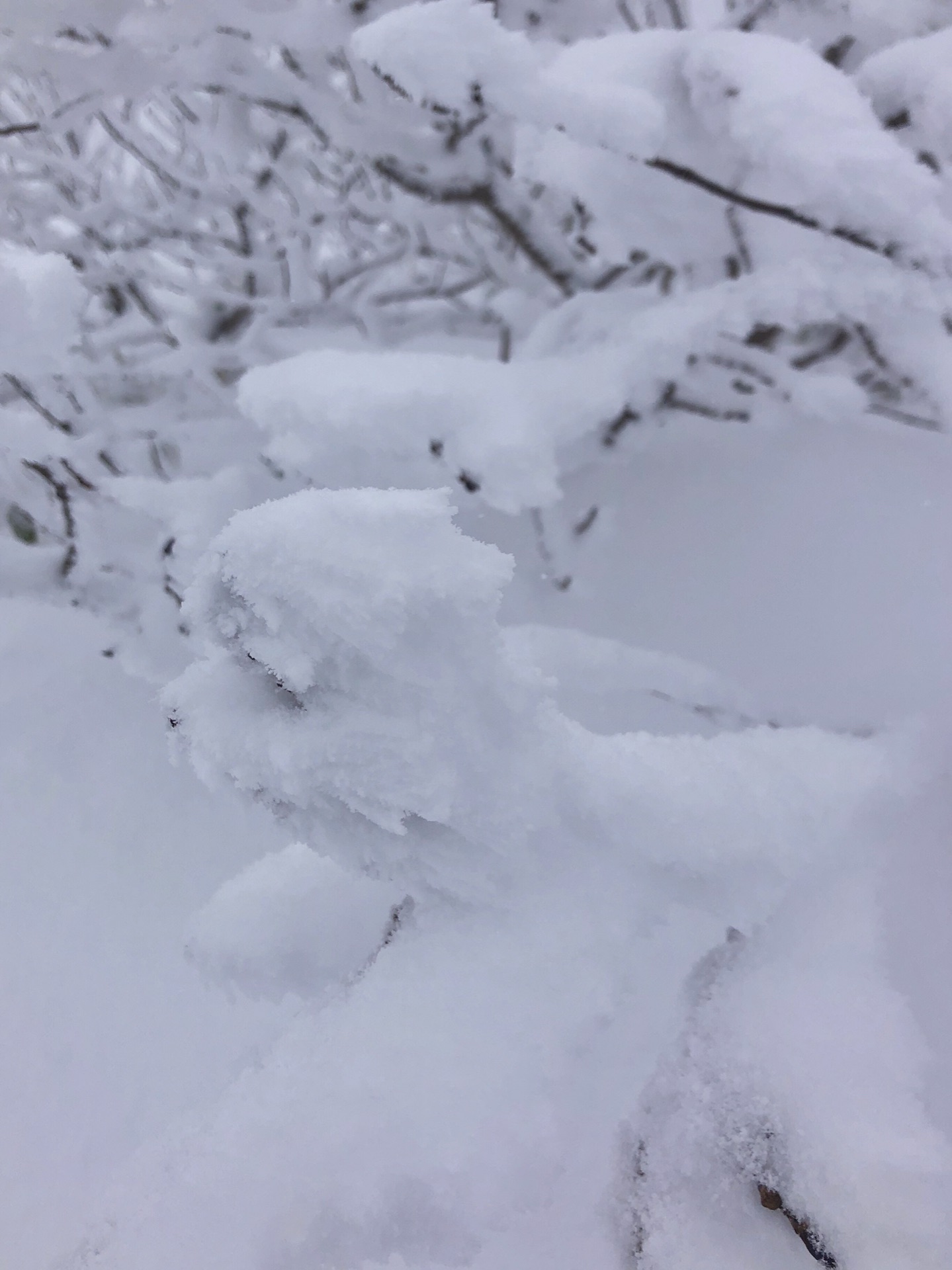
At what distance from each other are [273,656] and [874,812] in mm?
1035

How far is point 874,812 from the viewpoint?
46.5 inches

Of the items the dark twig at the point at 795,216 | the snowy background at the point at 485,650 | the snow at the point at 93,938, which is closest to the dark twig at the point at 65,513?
the snowy background at the point at 485,650

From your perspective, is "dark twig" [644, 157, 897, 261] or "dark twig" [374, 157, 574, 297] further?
"dark twig" [374, 157, 574, 297]

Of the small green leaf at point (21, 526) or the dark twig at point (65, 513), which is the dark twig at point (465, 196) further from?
the small green leaf at point (21, 526)

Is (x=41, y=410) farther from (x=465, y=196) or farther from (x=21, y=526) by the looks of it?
(x=465, y=196)

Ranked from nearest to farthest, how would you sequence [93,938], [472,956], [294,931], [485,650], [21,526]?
1. [485,650]
2. [472,956]
3. [294,931]
4. [93,938]
5. [21,526]

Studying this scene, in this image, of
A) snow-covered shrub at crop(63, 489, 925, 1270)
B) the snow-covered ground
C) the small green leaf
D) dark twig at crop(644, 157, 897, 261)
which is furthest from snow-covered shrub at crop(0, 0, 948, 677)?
snow-covered shrub at crop(63, 489, 925, 1270)

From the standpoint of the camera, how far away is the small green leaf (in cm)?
244

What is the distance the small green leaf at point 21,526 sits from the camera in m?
2.44

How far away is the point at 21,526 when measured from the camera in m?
2.53

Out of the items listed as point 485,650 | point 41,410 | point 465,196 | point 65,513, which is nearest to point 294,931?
point 485,650

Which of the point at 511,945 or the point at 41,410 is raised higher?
the point at 511,945

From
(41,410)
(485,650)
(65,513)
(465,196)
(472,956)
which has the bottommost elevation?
(65,513)

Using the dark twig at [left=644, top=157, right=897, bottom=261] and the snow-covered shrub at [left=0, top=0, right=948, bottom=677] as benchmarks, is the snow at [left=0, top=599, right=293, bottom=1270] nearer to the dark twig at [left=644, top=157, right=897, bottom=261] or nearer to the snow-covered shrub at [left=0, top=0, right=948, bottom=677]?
the snow-covered shrub at [left=0, top=0, right=948, bottom=677]
